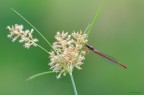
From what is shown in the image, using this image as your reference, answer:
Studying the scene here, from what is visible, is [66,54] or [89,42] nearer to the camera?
[66,54]

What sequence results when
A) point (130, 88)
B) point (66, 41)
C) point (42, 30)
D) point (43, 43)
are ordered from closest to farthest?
point (66, 41)
point (130, 88)
point (43, 43)
point (42, 30)

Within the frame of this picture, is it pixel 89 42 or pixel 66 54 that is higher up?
pixel 89 42

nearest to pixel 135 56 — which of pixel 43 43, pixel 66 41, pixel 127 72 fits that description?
pixel 127 72

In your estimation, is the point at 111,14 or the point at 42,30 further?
the point at 111,14

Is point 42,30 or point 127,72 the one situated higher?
point 42,30

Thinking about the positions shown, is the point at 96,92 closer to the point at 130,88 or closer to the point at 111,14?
the point at 130,88

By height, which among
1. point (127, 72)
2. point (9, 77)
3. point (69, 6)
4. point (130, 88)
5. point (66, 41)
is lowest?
point (66, 41)
